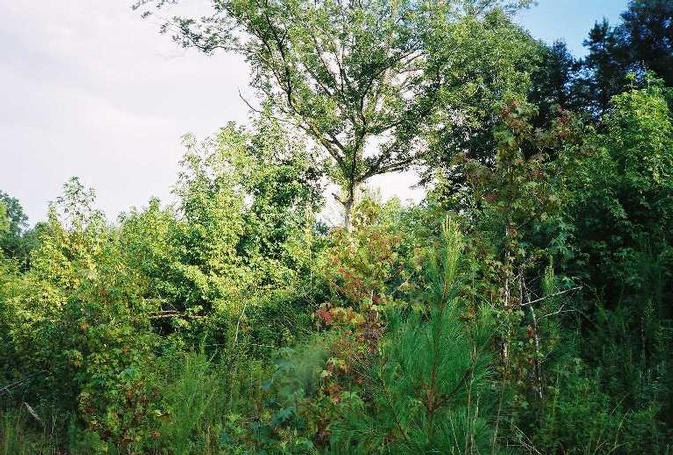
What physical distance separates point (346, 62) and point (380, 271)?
43.2 ft

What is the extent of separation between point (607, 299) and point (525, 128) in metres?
4.30

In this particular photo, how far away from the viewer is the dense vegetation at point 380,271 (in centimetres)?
381

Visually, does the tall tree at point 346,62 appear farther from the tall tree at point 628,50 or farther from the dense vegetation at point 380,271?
the tall tree at point 628,50

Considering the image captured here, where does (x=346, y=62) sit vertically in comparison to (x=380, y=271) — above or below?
above

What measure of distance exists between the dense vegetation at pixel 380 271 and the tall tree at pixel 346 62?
0.25ft

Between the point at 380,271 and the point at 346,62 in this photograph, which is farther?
the point at 346,62

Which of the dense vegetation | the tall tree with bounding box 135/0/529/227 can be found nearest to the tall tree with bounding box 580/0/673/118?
the dense vegetation

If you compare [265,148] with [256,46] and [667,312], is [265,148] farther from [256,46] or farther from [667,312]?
[667,312]

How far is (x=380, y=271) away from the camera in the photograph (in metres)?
6.32

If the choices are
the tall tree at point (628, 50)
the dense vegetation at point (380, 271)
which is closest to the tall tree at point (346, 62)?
the dense vegetation at point (380, 271)

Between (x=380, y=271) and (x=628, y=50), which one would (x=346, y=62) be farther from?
(x=380, y=271)

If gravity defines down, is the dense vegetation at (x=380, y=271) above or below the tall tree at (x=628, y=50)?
below

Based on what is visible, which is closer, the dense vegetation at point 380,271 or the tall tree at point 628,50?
the dense vegetation at point 380,271

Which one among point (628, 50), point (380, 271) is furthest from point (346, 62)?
point (380, 271)
